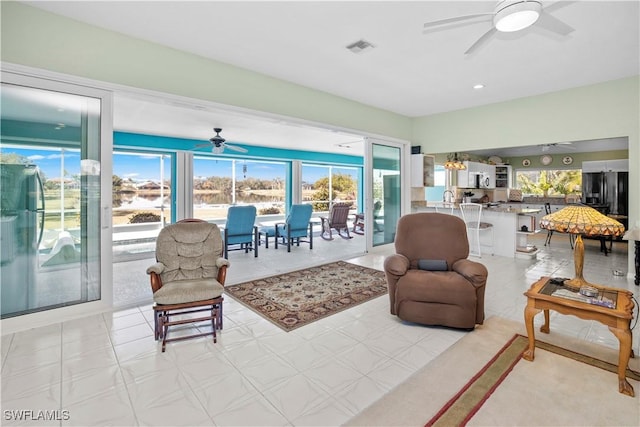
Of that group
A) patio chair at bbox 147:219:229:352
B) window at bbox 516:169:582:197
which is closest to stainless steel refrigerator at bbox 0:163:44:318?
patio chair at bbox 147:219:229:352

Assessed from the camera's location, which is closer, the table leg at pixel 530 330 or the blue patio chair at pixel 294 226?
the table leg at pixel 530 330

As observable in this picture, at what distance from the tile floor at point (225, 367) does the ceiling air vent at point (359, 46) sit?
287cm

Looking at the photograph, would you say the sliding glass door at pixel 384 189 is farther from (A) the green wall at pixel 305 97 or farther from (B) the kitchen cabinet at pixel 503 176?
(B) the kitchen cabinet at pixel 503 176

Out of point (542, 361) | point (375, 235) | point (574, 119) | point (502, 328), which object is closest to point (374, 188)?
point (375, 235)

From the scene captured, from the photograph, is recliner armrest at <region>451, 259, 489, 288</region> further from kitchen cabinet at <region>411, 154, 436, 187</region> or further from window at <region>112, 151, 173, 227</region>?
window at <region>112, 151, 173, 227</region>

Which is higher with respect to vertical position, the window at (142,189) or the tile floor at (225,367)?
the window at (142,189)

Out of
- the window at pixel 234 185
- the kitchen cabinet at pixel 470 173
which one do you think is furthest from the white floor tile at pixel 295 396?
the window at pixel 234 185

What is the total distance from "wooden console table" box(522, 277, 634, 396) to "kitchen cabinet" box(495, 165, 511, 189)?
27.0 ft

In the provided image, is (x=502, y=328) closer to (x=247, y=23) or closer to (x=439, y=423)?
(x=439, y=423)

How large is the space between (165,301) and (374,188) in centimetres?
459

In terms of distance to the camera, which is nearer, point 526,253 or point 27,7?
point 27,7

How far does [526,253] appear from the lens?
5.57 m

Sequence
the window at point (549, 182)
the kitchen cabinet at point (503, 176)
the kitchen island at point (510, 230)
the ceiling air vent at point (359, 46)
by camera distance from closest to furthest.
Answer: the ceiling air vent at point (359, 46) < the kitchen island at point (510, 230) < the window at point (549, 182) < the kitchen cabinet at point (503, 176)

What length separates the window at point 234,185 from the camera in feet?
29.3
